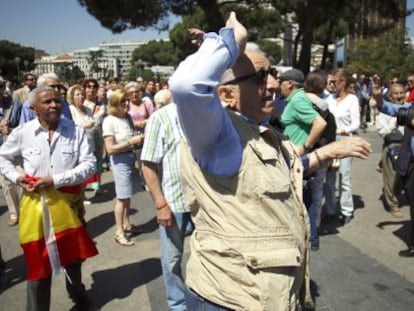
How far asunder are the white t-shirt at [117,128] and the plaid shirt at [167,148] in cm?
176

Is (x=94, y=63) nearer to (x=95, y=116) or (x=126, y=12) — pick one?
(x=126, y=12)

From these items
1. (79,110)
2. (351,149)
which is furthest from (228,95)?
(79,110)

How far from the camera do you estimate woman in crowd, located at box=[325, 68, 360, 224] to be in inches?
207

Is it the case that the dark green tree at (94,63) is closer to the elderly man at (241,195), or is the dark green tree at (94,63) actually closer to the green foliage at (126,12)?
the green foliage at (126,12)

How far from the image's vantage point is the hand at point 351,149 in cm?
→ 177

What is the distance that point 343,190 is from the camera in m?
5.26

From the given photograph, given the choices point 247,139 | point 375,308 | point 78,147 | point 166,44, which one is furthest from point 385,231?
point 166,44

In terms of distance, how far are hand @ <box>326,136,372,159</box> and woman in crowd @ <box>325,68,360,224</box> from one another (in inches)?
142

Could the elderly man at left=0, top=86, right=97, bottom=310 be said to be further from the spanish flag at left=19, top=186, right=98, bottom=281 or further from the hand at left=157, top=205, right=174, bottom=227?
the hand at left=157, top=205, right=174, bottom=227

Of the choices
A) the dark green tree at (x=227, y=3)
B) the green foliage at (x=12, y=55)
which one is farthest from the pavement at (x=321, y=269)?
the green foliage at (x=12, y=55)

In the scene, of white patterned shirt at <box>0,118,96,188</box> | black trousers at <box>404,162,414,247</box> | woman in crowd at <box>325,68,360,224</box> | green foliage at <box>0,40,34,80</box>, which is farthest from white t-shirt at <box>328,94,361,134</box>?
green foliage at <box>0,40,34,80</box>

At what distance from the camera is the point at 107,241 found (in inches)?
193

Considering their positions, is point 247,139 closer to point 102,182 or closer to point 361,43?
point 102,182

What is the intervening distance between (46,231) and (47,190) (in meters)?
0.29
